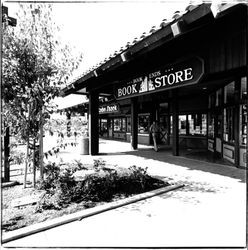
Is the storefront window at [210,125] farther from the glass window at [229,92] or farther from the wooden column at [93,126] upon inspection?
the wooden column at [93,126]

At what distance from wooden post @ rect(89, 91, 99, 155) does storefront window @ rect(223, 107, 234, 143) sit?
5.78 m

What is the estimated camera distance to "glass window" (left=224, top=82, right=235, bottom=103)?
7684 mm

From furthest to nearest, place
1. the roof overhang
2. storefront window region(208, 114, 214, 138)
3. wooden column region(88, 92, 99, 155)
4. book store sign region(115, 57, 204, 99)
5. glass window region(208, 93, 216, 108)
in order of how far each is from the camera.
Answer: storefront window region(208, 114, 214, 138)
glass window region(208, 93, 216, 108)
wooden column region(88, 92, 99, 155)
book store sign region(115, 57, 204, 99)
the roof overhang

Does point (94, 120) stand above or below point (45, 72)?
below

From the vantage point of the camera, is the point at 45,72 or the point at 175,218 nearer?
the point at 175,218

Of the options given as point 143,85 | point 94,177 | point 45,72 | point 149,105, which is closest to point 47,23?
point 45,72

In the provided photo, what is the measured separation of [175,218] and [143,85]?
5.16 metres

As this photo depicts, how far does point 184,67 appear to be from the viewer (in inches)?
228

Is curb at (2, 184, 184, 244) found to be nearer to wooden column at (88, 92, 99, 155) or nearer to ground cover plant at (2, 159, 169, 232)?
ground cover plant at (2, 159, 169, 232)

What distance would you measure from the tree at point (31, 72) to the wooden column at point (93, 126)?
17.6 feet

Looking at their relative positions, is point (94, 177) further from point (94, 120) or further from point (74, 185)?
point (94, 120)

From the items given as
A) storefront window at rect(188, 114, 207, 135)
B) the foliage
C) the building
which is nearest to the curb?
the foliage

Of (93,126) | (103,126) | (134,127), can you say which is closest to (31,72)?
(93,126)

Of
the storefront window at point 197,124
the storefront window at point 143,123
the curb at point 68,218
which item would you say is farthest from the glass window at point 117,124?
the curb at point 68,218
